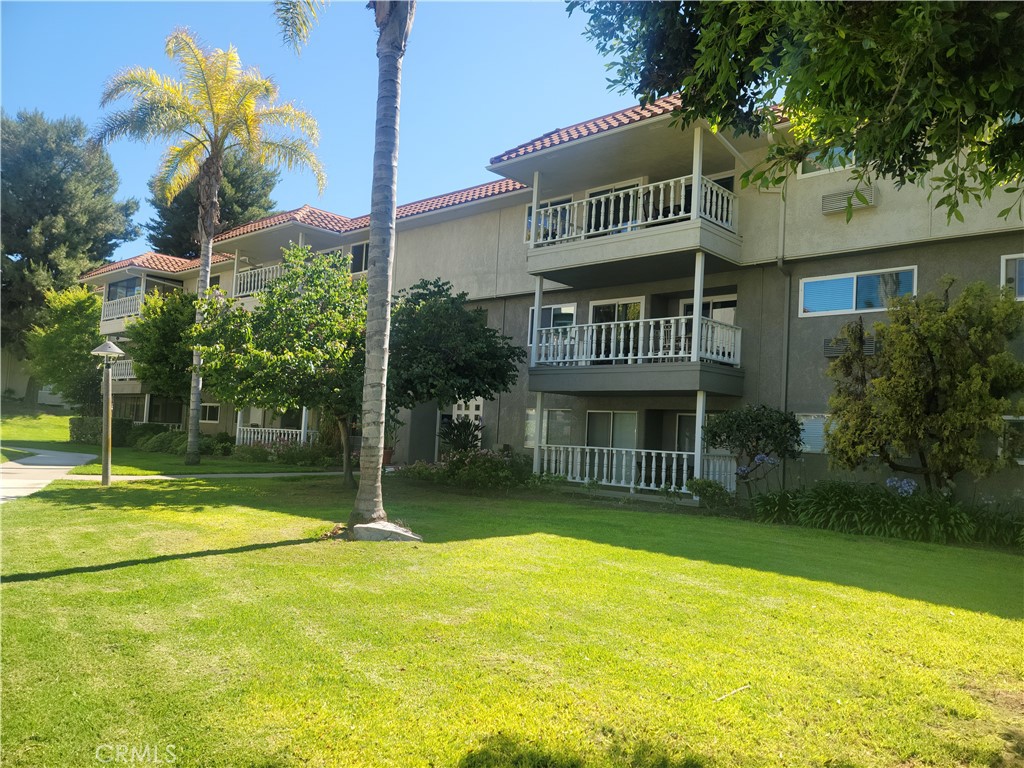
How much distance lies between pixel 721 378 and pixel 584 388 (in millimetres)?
3141

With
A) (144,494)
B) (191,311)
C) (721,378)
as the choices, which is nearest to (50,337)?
(191,311)

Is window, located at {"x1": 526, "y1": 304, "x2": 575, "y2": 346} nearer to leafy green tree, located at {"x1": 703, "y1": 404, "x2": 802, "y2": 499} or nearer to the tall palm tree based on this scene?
leafy green tree, located at {"x1": 703, "y1": 404, "x2": 802, "y2": 499}

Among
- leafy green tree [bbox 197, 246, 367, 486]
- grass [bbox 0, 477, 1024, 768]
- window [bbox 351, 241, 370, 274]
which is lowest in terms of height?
grass [bbox 0, 477, 1024, 768]

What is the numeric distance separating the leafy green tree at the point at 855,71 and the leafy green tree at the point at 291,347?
9691 millimetres

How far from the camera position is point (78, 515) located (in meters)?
10.4

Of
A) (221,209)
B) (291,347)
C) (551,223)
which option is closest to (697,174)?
(551,223)

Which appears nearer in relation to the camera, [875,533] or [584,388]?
[875,533]

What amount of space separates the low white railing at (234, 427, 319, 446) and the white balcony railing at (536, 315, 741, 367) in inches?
412

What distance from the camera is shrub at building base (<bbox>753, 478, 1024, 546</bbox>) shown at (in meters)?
11.5

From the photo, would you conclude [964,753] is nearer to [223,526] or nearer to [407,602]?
[407,602]

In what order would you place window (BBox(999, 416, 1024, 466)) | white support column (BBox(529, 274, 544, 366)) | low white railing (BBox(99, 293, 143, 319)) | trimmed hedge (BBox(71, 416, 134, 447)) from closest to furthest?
window (BBox(999, 416, 1024, 466)) < white support column (BBox(529, 274, 544, 366)) < trimmed hedge (BBox(71, 416, 134, 447)) < low white railing (BBox(99, 293, 143, 319))

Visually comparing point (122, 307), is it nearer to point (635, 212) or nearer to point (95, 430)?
point (95, 430)

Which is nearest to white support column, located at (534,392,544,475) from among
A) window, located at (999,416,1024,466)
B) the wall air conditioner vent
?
the wall air conditioner vent

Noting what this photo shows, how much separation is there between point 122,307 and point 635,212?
29.3m
